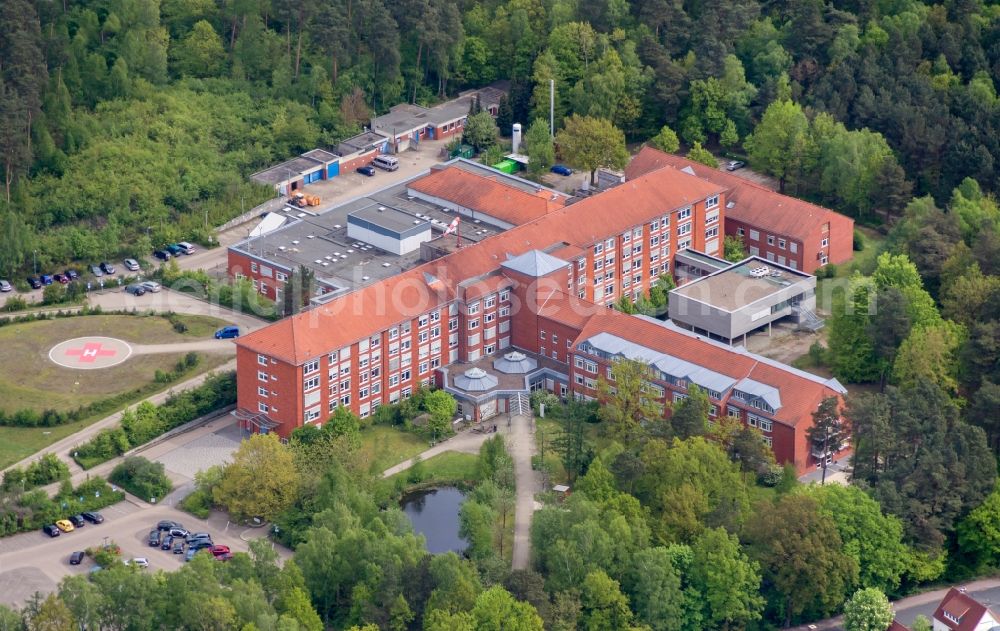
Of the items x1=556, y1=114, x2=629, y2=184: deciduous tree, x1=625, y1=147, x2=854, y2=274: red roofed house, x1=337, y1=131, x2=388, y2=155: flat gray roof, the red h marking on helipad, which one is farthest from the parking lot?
x1=556, y1=114, x2=629, y2=184: deciduous tree

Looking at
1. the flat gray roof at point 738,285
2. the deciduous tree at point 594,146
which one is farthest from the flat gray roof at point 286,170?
the flat gray roof at point 738,285

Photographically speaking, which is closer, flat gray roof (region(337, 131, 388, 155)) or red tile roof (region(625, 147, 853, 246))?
red tile roof (region(625, 147, 853, 246))

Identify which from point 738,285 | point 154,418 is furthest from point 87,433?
point 738,285

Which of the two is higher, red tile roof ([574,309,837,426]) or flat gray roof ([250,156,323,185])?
flat gray roof ([250,156,323,185])

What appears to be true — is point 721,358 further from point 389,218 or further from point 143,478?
point 143,478

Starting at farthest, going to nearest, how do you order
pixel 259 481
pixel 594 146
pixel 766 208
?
1. pixel 594 146
2. pixel 766 208
3. pixel 259 481

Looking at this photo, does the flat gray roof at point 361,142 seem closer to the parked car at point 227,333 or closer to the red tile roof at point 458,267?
the red tile roof at point 458,267

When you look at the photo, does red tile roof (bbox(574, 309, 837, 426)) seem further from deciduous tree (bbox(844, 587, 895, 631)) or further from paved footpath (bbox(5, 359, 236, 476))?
paved footpath (bbox(5, 359, 236, 476))
